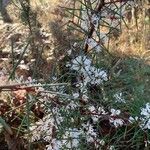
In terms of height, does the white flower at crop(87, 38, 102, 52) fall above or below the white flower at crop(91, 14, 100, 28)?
below

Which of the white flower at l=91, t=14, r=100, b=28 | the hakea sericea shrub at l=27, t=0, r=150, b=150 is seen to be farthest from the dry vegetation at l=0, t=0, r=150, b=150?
the white flower at l=91, t=14, r=100, b=28

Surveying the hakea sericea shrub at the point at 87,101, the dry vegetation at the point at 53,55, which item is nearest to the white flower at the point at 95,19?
the hakea sericea shrub at the point at 87,101

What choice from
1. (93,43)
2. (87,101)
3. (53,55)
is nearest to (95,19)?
(93,43)

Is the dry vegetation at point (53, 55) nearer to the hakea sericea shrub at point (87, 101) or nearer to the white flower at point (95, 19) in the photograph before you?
the hakea sericea shrub at point (87, 101)

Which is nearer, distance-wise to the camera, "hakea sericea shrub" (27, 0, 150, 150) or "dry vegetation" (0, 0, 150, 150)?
"hakea sericea shrub" (27, 0, 150, 150)

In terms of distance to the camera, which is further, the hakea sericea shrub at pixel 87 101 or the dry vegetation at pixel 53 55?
the dry vegetation at pixel 53 55

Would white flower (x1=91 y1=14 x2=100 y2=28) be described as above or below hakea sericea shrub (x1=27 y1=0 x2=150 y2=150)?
above

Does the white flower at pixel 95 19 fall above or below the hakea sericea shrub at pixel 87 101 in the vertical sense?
above

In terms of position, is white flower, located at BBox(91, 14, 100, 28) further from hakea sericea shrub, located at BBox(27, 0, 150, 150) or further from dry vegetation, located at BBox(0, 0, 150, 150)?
dry vegetation, located at BBox(0, 0, 150, 150)

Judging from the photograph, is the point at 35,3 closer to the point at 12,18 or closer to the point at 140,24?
the point at 12,18

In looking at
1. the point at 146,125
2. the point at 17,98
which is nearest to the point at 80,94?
the point at 146,125

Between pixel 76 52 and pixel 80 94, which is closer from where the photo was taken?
pixel 80 94

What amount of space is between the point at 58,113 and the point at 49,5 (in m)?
2.78

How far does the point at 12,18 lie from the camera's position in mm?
3648
